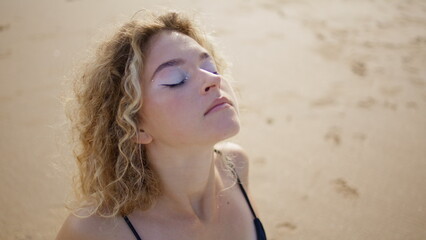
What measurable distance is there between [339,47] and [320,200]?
2.19 metres

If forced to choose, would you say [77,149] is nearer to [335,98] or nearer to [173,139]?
[173,139]

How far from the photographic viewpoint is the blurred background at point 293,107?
115 inches

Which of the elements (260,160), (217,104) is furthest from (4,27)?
(217,104)

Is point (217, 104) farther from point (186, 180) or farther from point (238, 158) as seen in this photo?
point (238, 158)

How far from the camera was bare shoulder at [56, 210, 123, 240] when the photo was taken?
1678 millimetres

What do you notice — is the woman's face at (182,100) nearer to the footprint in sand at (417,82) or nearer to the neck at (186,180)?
the neck at (186,180)

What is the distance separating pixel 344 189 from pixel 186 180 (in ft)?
5.55

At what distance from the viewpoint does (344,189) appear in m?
3.12

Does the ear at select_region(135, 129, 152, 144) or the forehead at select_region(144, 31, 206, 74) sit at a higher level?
the forehead at select_region(144, 31, 206, 74)

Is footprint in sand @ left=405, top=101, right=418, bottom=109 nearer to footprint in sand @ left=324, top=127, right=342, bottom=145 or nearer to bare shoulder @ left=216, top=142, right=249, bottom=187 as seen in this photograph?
footprint in sand @ left=324, top=127, right=342, bottom=145

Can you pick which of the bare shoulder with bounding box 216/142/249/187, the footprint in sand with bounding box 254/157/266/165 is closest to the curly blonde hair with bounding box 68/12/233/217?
the bare shoulder with bounding box 216/142/249/187

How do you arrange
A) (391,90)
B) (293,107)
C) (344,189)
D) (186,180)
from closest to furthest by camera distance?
(186,180) → (344,189) → (293,107) → (391,90)

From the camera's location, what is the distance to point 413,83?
13.6 ft

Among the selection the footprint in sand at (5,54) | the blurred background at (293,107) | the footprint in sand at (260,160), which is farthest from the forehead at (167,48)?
the footprint in sand at (5,54)
